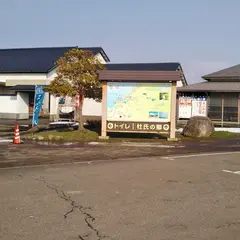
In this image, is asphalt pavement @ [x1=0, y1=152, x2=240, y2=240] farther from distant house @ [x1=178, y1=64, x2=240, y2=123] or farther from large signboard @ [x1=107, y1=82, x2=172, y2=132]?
distant house @ [x1=178, y1=64, x2=240, y2=123]

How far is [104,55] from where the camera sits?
44.3 metres

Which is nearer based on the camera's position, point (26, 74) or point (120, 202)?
point (120, 202)

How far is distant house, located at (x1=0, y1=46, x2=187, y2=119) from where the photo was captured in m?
31.9

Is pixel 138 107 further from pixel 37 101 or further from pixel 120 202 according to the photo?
pixel 120 202

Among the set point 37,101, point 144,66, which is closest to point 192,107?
point 37,101

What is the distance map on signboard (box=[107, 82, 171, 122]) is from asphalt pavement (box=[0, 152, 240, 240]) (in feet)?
24.9

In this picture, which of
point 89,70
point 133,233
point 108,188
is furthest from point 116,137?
point 133,233

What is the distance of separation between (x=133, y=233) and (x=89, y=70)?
14820 millimetres

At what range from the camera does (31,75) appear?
127ft

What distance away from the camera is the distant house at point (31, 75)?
3191 cm

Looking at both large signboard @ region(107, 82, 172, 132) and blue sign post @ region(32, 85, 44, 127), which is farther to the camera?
blue sign post @ region(32, 85, 44, 127)

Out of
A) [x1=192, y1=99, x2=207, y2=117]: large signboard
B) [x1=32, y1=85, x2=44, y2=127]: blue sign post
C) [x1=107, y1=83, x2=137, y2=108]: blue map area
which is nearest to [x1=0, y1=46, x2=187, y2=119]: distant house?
[x1=32, y1=85, x2=44, y2=127]: blue sign post

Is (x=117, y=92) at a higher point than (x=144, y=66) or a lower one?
lower

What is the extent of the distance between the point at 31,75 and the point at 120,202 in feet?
112
